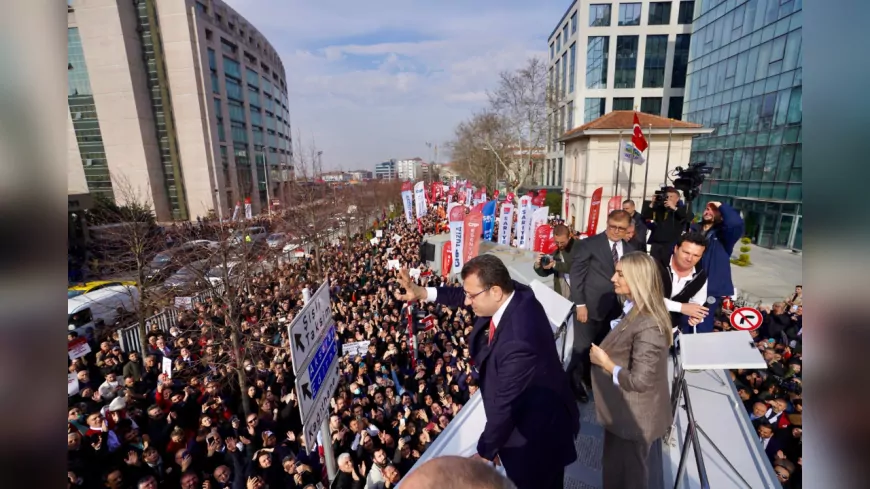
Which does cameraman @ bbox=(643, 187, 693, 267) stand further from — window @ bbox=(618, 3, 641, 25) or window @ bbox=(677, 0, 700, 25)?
window @ bbox=(677, 0, 700, 25)

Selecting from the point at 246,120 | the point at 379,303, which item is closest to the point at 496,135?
the point at 246,120

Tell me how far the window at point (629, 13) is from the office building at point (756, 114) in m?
7.37

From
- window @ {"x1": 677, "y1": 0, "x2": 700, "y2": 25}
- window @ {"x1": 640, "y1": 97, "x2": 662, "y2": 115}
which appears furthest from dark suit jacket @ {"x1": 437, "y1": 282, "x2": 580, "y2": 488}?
window @ {"x1": 677, "y1": 0, "x2": 700, "y2": 25}

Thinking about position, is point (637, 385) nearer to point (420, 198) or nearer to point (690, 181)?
point (690, 181)

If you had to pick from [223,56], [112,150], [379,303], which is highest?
[223,56]

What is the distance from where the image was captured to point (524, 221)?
55.4 ft

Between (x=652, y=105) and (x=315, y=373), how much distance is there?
41036 mm

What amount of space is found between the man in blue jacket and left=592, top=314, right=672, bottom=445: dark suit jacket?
6.24ft

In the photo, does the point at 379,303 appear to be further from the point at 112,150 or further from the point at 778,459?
the point at 112,150

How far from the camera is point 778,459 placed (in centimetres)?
436

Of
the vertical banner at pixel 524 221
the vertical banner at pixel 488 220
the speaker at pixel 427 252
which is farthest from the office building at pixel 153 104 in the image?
the vertical banner at pixel 524 221

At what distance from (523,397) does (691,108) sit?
36.1 metres

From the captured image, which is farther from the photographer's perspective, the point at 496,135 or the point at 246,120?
the point at 246,120

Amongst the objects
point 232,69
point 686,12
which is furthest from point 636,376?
point 232,69
